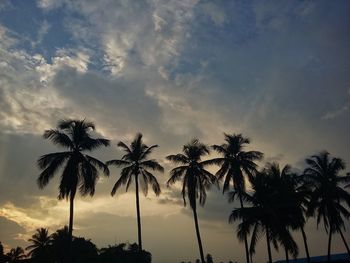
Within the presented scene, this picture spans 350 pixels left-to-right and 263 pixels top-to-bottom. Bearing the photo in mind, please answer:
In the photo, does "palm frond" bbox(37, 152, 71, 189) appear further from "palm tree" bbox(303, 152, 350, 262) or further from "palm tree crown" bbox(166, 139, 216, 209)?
"palm tree" bbox(303, 152, 350, 262)

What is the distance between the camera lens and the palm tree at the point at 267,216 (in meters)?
34.4

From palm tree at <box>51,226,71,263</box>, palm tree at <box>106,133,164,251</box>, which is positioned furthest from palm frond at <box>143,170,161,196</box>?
palm tree at <box>51,226,71,263</box>

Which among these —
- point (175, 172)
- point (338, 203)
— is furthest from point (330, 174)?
point (175, 172)

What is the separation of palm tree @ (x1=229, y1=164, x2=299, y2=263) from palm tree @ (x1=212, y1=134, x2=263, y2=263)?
514 cm

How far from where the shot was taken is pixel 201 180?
41.2 metres

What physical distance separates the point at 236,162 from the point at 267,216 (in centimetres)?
902

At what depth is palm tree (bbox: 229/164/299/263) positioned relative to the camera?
3438 cm

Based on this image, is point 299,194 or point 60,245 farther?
point 60,245

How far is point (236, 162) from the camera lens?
42.6m

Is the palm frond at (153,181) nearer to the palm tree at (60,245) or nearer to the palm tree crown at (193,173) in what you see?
the palm tree crown at (193,173)

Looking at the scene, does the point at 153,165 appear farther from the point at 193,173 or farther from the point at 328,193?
the point at 328,193

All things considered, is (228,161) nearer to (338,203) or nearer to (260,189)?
(260,189)

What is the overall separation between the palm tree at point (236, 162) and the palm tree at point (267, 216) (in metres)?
5.14

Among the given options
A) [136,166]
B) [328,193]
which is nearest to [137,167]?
[136,166]
